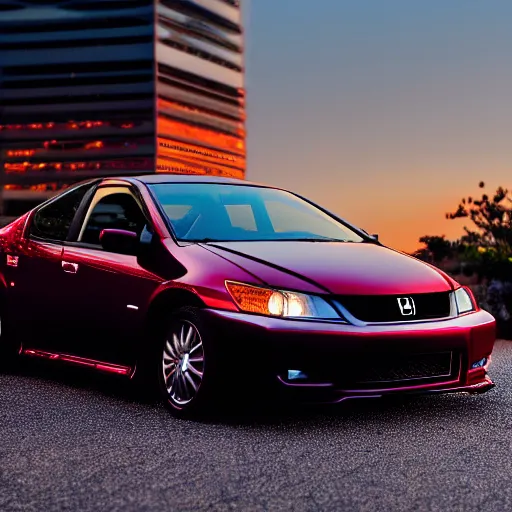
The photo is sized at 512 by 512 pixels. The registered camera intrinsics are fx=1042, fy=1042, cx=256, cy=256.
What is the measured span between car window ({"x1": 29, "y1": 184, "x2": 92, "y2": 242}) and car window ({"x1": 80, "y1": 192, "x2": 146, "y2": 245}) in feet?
0.83

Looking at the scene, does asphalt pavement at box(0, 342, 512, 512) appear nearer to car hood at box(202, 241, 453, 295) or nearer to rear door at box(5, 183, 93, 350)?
rear door at box(5, 183, 93, 350)

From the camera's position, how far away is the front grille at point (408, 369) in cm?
574

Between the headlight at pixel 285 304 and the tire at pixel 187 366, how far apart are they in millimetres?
311

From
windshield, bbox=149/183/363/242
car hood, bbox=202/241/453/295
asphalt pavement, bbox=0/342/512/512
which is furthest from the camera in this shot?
windshield, bbox=149/183/363/242

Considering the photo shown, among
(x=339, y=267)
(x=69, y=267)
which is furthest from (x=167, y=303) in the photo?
(x=69, y=267)

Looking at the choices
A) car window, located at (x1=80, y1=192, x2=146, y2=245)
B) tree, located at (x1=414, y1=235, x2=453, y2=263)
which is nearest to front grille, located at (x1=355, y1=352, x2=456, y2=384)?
car window, located at (x1=80, y1=192, x2=146, y2=245)

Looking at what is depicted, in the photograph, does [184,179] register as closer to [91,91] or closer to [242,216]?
[242,216]

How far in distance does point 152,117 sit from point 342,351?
149 meters

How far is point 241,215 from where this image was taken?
7.32 meters

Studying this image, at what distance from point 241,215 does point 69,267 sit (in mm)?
1243

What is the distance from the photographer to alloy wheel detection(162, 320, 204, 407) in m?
5.97

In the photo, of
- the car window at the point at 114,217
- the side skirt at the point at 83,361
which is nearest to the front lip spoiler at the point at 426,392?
the side skirt at the point at 83,361

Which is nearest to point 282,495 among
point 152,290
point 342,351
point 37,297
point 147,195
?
point 342,351

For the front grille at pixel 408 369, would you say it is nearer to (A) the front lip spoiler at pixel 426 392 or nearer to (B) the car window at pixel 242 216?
(A) the front lip spoiler at pixel 426 392
